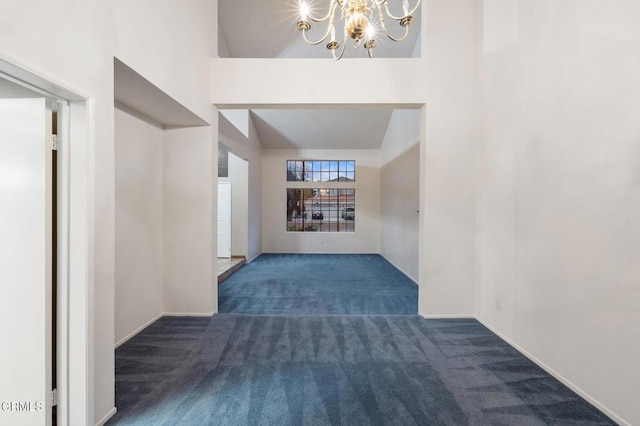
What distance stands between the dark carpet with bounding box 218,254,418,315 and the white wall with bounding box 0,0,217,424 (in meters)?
1.82

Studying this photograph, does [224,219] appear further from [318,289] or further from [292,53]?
[292,53]

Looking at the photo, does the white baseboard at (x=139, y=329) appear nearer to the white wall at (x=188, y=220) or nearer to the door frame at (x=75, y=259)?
the white wall at (x=188, y=220)

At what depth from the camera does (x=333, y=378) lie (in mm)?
2043

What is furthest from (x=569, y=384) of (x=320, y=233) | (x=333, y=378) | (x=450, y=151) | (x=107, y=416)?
(x=320, y=233)

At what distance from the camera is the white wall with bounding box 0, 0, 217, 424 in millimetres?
1197

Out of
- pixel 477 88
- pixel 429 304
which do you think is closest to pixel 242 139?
pixel 477 88

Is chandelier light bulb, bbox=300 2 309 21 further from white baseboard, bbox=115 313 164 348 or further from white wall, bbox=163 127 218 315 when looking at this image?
white baseboard, bbox=115 313 164 348

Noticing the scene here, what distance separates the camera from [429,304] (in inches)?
122

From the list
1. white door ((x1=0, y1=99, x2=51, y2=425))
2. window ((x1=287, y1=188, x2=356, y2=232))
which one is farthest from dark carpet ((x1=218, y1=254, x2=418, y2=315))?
white door ((x1=0, y1=99, x2=51, y2=425))

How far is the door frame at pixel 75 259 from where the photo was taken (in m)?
1.49

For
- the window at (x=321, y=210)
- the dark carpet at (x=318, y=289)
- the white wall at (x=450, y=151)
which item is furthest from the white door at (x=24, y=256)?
the window at (x=321, y=210)

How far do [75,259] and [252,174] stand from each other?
5327mm

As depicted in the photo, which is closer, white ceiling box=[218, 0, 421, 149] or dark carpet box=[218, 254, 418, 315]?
dark carpet box=[218, 254, 418, 315]

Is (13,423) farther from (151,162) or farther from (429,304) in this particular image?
(429,304)
